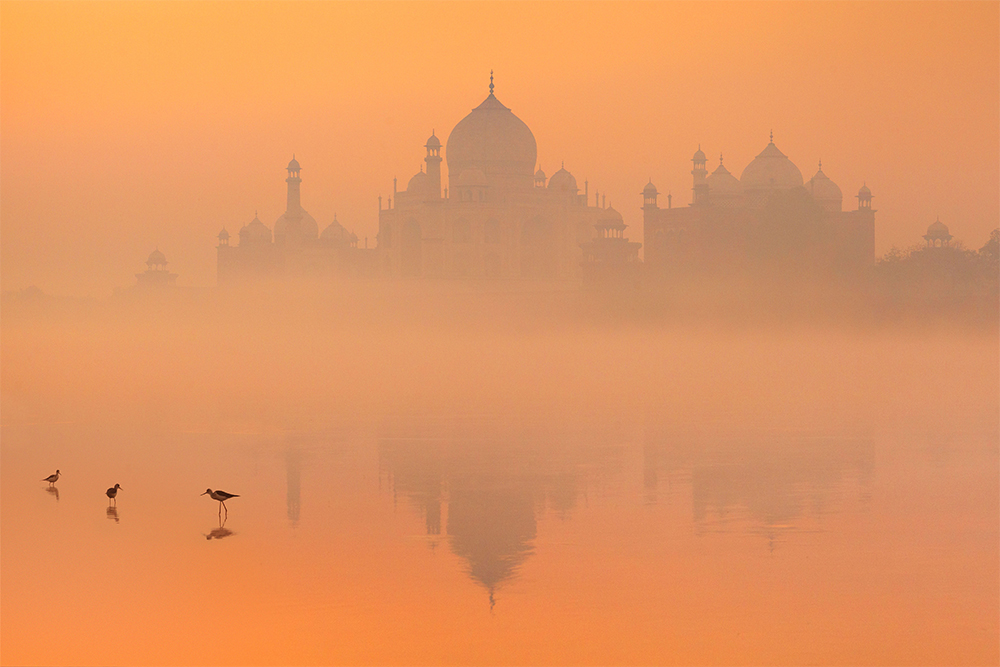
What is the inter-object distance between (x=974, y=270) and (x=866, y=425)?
708 inches

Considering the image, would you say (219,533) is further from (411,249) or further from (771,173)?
(411,249)

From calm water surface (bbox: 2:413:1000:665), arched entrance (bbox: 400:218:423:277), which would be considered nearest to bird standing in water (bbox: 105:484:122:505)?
calm water surface (bbox: 2:413:1000:665)

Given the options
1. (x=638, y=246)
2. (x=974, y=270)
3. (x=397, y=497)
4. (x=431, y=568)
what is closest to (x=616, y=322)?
(x=638, y=246)

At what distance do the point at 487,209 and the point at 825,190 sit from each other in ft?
29.8

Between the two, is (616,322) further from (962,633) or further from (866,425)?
(962,633)

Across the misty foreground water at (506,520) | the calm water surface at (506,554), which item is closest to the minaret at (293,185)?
the misty foreground water at (506,520)

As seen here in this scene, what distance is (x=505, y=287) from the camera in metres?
35.2

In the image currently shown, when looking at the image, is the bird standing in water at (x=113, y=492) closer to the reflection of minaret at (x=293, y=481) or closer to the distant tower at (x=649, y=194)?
the reflection of minaret at (x=293, y=481)

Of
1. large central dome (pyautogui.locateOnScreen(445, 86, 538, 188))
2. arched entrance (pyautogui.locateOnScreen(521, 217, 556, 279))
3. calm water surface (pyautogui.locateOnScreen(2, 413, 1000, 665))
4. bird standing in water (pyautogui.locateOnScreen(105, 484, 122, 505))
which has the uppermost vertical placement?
large central dome (pyautogui.locateOnScreen(445, 86, 538, 188))

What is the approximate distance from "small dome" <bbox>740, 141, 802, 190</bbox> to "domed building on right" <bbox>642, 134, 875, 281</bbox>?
3 centimetres

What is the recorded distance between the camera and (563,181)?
132ft

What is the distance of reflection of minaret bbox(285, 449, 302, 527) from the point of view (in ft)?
27.8

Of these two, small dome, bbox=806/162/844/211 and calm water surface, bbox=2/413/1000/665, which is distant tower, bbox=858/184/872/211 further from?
calm water surface, bbox=2/413/1000/665

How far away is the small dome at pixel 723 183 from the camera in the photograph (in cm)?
3500
